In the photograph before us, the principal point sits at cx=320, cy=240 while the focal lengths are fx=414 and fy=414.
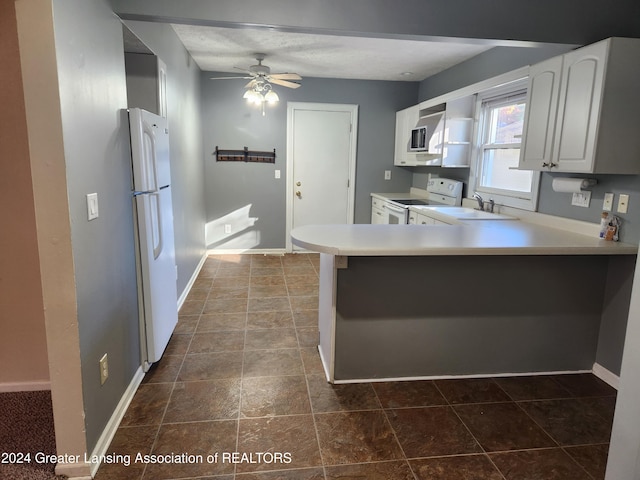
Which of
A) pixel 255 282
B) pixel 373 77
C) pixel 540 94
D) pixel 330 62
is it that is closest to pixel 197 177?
pixel 255 282

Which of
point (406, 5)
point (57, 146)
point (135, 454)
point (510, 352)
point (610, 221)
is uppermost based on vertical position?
point (406, 5)

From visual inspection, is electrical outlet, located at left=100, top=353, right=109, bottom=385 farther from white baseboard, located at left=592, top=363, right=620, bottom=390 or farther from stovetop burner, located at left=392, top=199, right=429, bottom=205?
stovetop burner, located at left=392, top=199, right=429, bottom=205

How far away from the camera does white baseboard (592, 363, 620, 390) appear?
8.25 ft

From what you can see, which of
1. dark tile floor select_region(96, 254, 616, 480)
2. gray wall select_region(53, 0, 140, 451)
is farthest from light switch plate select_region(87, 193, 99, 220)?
dark tile floor select_region(96, 254, 616, 480)

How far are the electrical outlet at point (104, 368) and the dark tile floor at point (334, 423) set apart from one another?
31 cm

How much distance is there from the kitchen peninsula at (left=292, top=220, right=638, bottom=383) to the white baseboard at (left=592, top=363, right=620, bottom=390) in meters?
0.02

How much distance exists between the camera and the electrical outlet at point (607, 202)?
2.50m

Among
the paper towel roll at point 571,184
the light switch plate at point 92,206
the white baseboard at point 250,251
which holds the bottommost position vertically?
the white baseboard at point 250,251

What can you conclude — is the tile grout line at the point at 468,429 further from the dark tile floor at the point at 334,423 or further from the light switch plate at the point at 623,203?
the light switch plate at the point at 623,203

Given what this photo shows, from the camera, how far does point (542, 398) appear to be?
239cm

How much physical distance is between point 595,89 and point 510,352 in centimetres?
160

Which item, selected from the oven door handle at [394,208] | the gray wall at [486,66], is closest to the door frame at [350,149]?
the oven door handle at [394,208]

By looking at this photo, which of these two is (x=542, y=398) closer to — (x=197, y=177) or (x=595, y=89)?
(x=595, y=89)

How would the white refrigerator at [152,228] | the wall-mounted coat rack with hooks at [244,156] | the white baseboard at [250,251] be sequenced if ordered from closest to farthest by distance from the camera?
the white refrigerator at [152,228]
the wall-mounted coat rack with hooks at [244,156]
the white baseboard at [250,251]
